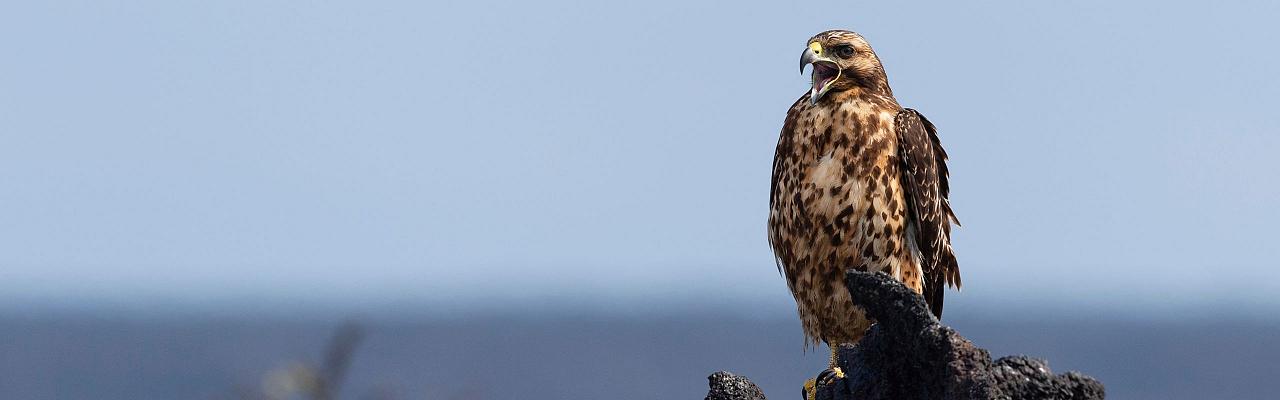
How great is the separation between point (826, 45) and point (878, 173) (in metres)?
0.86

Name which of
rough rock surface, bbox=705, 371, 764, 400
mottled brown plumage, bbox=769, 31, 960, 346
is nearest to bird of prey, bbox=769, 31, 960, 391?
mottled brown plumage, bbox=769, 31, 960, 346

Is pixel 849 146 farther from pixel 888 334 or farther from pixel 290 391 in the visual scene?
pixel 290 391

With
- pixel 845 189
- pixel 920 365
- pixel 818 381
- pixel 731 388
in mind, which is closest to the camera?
pixel 920 365

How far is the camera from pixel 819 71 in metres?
15.6

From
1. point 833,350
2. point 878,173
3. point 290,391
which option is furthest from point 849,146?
point 290,391

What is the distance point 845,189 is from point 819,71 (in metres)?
0.75

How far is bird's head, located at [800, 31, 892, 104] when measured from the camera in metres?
15.5

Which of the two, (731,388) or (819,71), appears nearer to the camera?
(731,388)

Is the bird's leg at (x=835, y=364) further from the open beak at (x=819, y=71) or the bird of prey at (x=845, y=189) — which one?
the open beak at (x=819, y=71)

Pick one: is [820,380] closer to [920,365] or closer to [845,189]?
[845,189]

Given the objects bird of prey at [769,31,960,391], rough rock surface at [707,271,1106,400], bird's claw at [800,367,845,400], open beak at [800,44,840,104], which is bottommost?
rough rock surface at [707,271,1106,400]

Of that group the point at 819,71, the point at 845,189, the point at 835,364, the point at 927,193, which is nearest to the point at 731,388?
the point at 835,364

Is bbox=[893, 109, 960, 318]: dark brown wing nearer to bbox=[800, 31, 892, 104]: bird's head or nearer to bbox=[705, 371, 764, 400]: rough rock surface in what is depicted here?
bbox=[800, 31, 892, 104]: bird's head

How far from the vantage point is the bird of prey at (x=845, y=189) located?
50.8 ft
